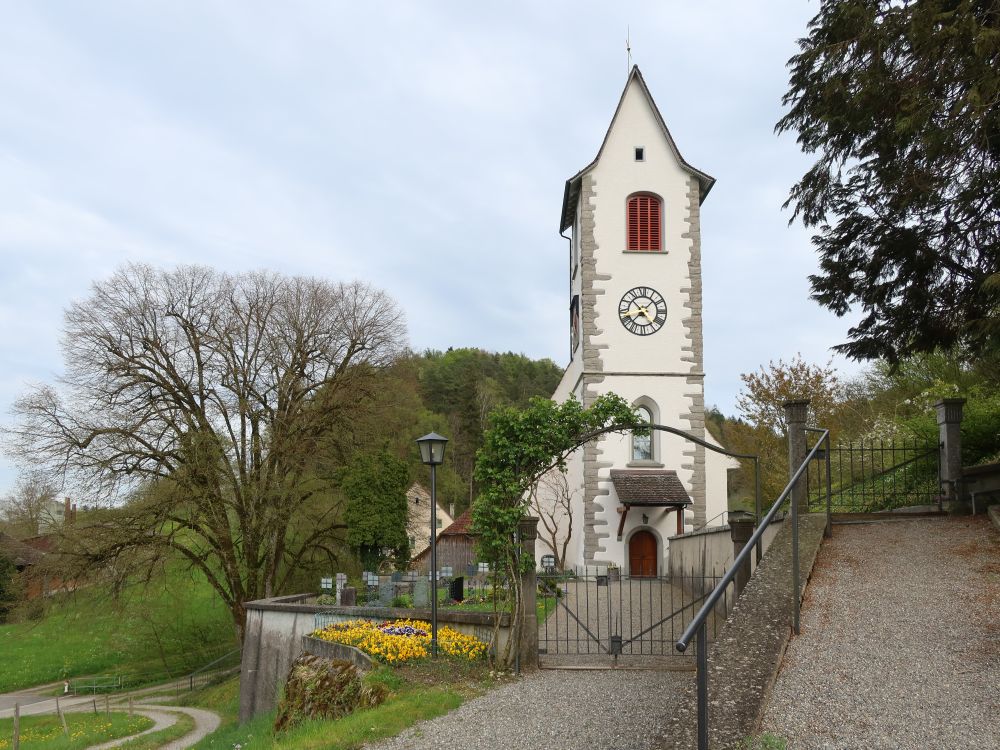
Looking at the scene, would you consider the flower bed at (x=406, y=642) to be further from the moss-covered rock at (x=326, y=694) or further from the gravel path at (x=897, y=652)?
the gravel path at (x=897, y=652)

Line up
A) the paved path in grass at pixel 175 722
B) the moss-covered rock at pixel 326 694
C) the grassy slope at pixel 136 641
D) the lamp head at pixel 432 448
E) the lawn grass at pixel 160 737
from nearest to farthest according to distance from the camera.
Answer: the moss-covered rock at pixel 326 694 → the lamp head at pixel 432 448 → the lawn grass at pixel 160 737 → the paved path in grass at pixel 175 722 → the grassy slope at pixel 136 641

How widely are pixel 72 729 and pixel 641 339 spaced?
1736 cm

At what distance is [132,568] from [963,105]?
20.2 metres

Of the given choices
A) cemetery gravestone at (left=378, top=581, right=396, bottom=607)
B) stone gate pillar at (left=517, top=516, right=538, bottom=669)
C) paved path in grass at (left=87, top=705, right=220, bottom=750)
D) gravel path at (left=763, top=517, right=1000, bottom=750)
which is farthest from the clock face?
gravel path at (left=763, top=517, right=1000, bottom=750)

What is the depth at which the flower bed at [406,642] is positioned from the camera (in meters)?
10.5

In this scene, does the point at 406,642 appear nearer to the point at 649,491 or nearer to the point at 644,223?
the point at 649,491

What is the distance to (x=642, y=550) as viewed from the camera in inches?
969

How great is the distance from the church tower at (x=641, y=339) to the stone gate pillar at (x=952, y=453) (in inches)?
471

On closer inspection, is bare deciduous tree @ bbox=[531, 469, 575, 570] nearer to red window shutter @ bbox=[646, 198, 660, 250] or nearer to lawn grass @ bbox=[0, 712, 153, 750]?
red window shutter @ bbox=[646, 198, 660, 250]

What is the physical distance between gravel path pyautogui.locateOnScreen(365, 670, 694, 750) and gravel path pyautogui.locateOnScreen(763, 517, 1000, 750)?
3.58 ft

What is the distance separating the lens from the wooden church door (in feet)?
80.3

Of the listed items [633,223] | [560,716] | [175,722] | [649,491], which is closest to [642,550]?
[649,491]

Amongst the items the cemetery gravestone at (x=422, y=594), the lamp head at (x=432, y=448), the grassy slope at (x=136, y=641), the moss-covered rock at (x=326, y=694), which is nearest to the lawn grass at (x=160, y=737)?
the grassy slope at (x=136, y=641)

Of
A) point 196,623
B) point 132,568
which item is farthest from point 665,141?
point 196,623
